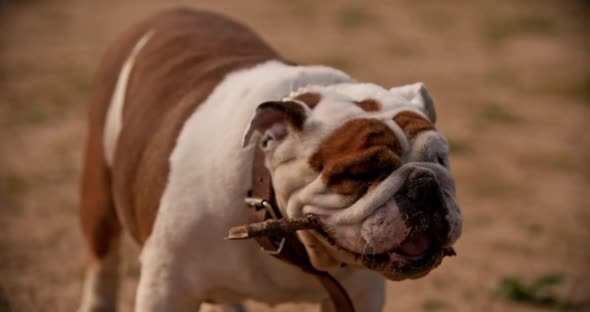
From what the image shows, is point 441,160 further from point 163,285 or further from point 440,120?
point 440,120

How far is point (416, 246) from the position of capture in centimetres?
287

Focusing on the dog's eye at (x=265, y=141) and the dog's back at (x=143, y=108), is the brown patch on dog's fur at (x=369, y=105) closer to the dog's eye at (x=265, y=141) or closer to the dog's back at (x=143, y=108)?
the dog's eye at (x=265, y=141)

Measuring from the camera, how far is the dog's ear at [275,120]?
2910mm

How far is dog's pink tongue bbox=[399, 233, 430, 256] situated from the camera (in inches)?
112

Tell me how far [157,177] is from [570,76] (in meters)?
7.23

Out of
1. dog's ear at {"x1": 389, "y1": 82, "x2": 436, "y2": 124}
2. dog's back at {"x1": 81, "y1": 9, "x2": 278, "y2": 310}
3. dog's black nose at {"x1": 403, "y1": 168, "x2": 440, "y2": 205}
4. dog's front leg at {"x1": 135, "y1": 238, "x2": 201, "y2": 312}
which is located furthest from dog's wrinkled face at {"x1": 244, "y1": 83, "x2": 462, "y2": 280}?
dog's back at {"x1": 81, "y1": 9, "x2": 278, "y2": 310}

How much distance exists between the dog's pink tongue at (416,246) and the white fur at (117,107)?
161 centimetres

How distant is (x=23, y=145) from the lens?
7297 mm

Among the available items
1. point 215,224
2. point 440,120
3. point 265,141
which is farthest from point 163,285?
point 440,120

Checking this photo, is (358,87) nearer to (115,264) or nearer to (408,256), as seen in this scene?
(408,256)

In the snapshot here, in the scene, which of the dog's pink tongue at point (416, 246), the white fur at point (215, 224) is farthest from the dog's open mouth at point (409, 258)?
the white fur at point (215, 224)

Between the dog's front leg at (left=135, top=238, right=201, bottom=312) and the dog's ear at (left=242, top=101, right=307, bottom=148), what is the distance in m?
0.59

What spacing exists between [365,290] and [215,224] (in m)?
0.67

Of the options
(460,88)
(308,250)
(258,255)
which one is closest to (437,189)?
(308,250)
